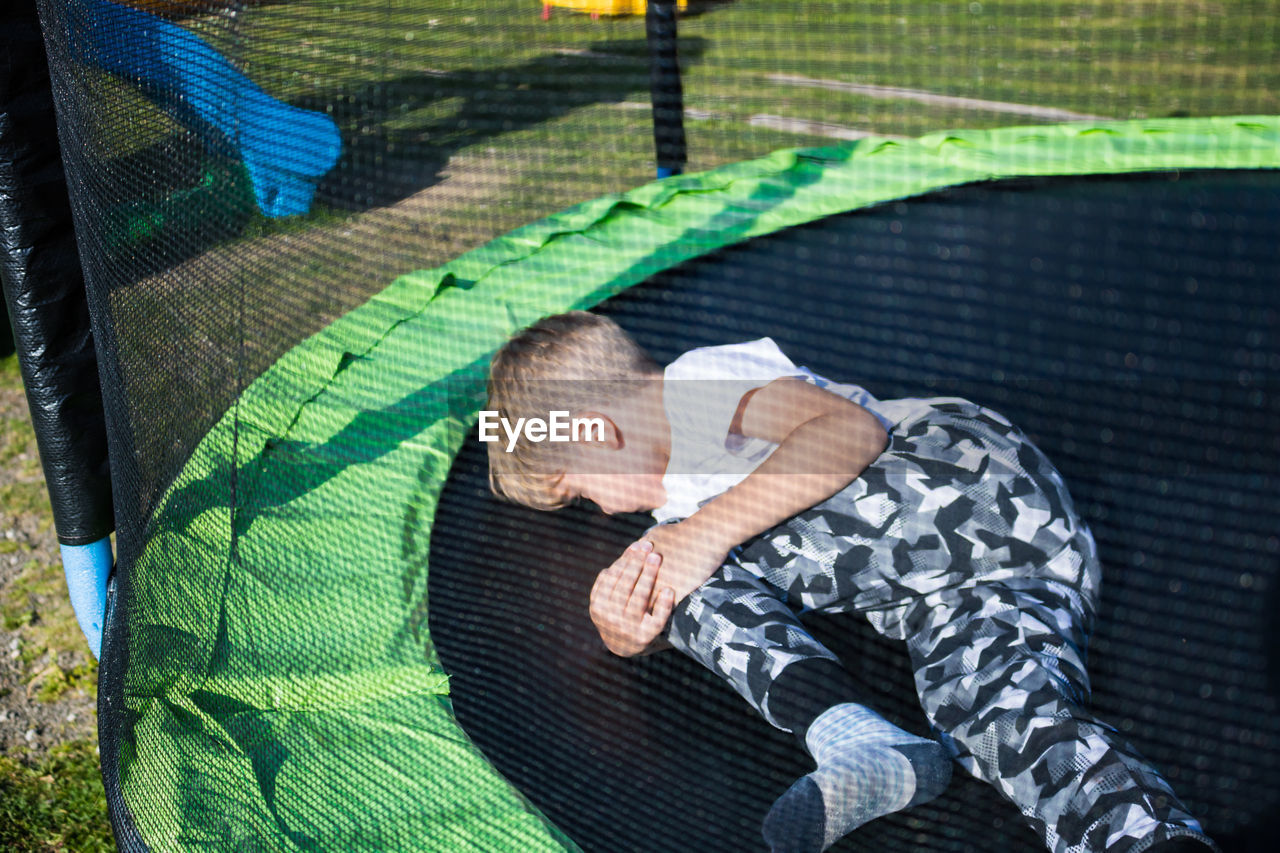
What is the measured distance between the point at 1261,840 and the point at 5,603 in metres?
1.46

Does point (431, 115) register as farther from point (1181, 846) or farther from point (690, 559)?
point (1181, 846)

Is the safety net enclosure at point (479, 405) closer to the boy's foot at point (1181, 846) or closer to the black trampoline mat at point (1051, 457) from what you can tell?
the black trampoline mat at point (1051, 457)

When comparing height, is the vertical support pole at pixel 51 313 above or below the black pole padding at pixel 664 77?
below

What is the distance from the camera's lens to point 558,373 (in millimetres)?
967

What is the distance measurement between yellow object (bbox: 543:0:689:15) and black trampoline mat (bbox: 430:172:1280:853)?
55 centimetres

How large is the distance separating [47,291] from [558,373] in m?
0.55

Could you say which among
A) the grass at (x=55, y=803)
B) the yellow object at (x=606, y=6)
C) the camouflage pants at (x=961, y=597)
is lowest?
the grass at (x=55, y=803)

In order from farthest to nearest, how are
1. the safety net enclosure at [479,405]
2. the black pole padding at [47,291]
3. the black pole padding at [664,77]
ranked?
1. the black pole padding at [664,77]
2. the black pole padding at [47,291]
3. the safety net enclosure at [479,405]

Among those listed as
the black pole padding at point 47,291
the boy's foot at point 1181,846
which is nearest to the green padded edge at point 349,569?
the black pole padding at point 47,291

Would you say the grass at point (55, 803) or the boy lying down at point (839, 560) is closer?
the boy lying down at point (839, 560)

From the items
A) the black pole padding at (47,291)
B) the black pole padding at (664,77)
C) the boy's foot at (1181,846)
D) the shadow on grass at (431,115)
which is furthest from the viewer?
the black pole padding at (664,77)

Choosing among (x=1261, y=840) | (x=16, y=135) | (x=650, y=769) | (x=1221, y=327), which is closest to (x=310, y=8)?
(x=16, y=135)

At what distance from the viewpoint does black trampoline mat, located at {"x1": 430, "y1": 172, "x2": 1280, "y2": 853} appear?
2.65 ft

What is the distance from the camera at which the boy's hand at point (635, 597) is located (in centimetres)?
89
